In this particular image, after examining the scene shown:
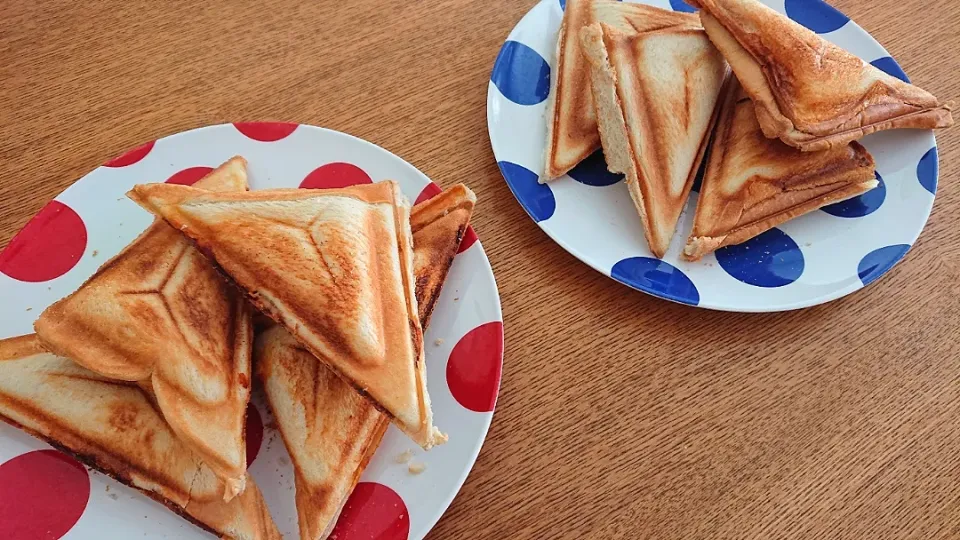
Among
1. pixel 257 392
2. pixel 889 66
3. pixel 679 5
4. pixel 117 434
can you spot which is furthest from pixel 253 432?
pixel 889 66

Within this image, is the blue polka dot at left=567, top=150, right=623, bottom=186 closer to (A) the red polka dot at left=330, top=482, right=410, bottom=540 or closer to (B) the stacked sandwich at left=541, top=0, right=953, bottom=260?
(B) the stacked sandwich at left=541, top=0, right=953, bottom=260

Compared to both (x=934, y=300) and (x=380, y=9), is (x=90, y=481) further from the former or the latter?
(x=934, y=300)

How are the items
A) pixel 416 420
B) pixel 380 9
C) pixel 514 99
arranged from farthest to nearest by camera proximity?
pixel 380 9 < pixel 514 99 < pixel 416 420

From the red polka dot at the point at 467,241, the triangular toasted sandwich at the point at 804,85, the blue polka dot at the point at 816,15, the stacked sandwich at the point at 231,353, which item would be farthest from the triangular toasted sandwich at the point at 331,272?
the blue polka dot at the point at 816,15

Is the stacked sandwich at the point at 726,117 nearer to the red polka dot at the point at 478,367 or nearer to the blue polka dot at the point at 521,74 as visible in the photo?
the blue polka dot at the point at 521,74

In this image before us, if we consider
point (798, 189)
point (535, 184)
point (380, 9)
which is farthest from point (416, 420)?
point (380, 9)
